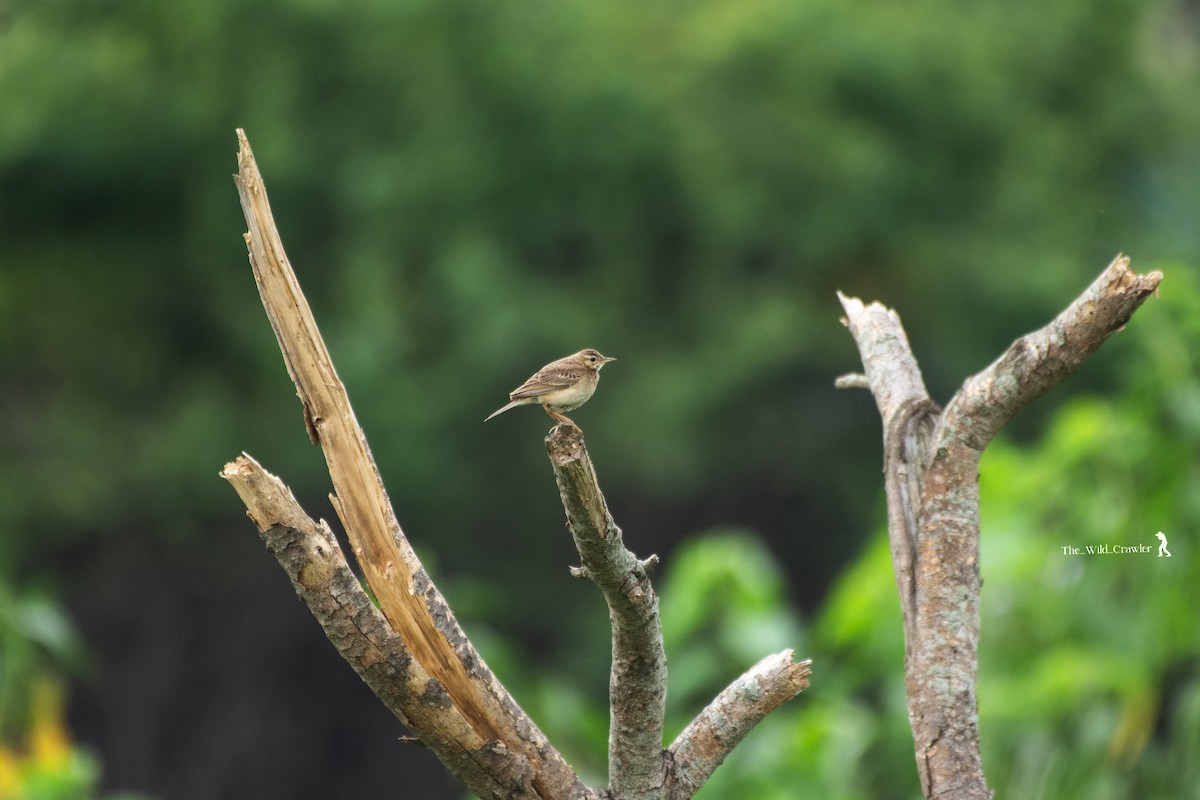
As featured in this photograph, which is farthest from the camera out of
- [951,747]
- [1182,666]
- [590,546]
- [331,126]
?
[331,126]

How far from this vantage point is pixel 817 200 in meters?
15.7

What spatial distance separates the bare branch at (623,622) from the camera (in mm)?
2875

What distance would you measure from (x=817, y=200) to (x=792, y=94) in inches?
53.8

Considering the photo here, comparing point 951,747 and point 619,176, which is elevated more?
point 619,176

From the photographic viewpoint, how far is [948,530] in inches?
131

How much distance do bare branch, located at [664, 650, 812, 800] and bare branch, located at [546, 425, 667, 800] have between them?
2.5 inches

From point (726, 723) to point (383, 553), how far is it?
0.85 meters

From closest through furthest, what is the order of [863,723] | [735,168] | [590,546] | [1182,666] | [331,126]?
[590,546] → [863,723] → [1182,666] → [331,126] → [735,168]

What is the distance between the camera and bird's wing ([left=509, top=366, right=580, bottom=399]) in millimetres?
4945

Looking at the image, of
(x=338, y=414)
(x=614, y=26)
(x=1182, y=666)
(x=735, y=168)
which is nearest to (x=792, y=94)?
(x=735, y=168)

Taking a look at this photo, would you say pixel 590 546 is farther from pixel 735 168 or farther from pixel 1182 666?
pixel 735 168
